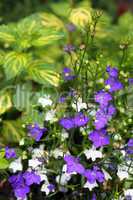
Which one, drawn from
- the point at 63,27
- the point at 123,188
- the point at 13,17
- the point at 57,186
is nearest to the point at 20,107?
the point at 57,186

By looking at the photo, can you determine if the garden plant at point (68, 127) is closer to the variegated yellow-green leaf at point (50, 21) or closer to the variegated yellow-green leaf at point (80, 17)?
the variegated yellow-green leaf at point (80, 17)

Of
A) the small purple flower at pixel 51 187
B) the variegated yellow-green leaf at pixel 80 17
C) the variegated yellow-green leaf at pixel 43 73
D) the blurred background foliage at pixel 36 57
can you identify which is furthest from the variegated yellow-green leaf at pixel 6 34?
the small purple flower at pixel 51 187

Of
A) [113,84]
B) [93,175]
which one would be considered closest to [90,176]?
[93,175]

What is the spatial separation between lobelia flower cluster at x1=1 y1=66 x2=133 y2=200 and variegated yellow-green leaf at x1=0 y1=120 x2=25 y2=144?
0.23 metres

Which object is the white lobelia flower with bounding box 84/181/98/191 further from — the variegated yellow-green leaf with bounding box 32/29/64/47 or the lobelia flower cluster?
the variegated yellow-green leaf with bounding box 32/29/64/47

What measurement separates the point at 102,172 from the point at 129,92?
1.14 feet

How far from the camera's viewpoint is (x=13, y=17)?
131 inches

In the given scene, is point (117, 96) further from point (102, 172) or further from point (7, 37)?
point (7, 37)

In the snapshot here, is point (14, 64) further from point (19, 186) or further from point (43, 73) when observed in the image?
point (19, 186)

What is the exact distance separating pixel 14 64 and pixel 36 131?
300 mm

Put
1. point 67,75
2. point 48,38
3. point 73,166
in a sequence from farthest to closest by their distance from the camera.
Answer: point 48,38 < point 67,75 < point 73,166

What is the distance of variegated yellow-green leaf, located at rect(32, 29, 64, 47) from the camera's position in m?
2.09

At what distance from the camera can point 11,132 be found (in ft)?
7.02

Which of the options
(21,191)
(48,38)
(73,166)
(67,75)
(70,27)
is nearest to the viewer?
(73,166)
